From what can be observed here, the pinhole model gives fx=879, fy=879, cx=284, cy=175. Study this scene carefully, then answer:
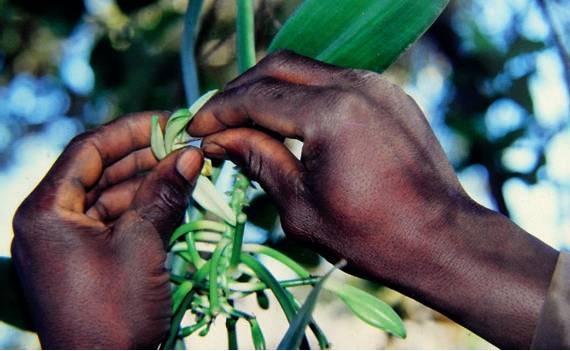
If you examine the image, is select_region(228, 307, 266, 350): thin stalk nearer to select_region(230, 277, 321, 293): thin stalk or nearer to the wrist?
select_region(230, 277, 321, 293): thin stalk

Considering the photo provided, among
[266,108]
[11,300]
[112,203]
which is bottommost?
[11,300]

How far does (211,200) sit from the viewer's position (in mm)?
635

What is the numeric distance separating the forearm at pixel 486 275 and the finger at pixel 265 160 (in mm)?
95

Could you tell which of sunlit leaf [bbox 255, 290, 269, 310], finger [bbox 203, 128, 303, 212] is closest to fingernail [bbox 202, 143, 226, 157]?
finger [bbox 203, 128, 303, 212]

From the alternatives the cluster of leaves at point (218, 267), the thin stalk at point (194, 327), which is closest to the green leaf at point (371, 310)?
the cluster of leaves at point (218, 267)

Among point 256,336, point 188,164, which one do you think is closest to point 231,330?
point 256,336

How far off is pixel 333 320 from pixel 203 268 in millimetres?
1016

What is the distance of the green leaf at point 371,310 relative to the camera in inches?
21.9

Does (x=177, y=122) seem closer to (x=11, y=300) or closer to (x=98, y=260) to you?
(x=98, y=260)

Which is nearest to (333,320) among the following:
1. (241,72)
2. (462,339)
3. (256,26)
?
(462,339)

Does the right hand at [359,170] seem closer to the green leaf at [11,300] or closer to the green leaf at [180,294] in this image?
the green leaf at [180,294]

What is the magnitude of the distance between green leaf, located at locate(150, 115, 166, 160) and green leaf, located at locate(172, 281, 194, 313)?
0.31 feet

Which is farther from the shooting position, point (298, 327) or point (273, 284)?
point (273, 284)

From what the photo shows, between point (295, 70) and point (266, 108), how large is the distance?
0.03 meters
